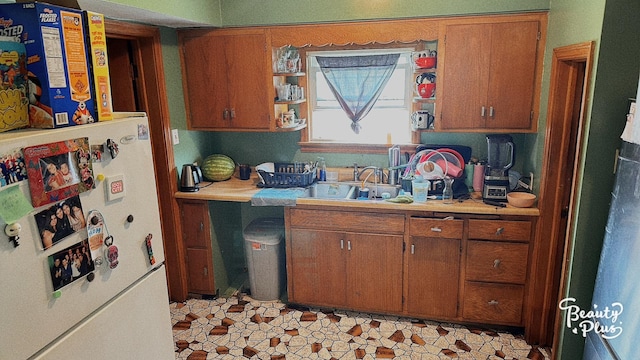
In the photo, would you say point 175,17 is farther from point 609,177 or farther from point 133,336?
point 609,177

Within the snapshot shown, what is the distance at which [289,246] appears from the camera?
3.13 metres


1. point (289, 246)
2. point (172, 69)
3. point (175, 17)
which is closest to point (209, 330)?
point (289, 246)

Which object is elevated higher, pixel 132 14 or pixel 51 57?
pixel 132 14

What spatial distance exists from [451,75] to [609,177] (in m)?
1.21

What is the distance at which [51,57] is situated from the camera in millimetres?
1365

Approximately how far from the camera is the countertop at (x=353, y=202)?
2.72 meters

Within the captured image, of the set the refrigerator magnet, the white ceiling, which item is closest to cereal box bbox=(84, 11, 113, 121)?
the refrigerator magnet

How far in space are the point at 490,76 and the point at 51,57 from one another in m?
2.48

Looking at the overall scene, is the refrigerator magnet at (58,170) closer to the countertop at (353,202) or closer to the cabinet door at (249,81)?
the countertop at (353,202)

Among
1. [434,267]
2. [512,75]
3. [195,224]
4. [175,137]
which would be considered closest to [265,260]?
[195,224]

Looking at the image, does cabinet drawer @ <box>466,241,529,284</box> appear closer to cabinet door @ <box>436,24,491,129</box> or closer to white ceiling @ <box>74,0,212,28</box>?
cabinet door @ <box>436,24,491,129</box>

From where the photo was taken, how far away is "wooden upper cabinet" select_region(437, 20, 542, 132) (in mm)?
2746

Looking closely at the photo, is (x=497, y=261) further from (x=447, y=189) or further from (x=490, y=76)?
(x=490, y=76)

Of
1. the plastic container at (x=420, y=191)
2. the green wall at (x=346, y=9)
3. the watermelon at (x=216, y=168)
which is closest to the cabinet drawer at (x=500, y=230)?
the plastic container at (x=420, y=191)
